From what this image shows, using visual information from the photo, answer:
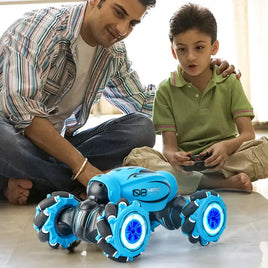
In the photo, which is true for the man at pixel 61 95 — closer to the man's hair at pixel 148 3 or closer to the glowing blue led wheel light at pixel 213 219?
the man's hair at pixel 148 3

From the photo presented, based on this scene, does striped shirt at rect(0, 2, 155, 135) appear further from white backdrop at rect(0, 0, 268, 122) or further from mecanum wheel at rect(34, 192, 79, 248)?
white backdrop at rect(0, 0, 268, 122)

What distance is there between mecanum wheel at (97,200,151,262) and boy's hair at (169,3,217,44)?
79cm

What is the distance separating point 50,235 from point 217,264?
333 mm

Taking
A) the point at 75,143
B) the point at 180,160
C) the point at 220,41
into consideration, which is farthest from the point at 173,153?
the point at 220,41

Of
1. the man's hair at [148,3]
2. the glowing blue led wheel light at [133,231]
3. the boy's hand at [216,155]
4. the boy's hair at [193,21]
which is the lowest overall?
the boy's hand at [216,155]

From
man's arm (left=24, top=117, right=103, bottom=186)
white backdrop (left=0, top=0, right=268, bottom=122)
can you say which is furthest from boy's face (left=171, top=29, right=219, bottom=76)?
white backdrop (left=0, top=0, right=268, bottom=122)

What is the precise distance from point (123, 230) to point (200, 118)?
31.7 inches

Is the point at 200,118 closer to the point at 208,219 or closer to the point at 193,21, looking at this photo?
the point at 193,21

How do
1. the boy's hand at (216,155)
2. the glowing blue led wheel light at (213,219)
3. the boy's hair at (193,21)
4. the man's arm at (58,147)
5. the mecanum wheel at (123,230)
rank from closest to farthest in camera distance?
the mecanum wheel at (123,230) < the glowing blue led wheel light at (213,219) < the man's arm at (58,147) < the boy's hand at (216,155) < the boy's hair at (193,21)

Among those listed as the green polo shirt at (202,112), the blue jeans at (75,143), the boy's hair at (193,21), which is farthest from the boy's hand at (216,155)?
the boy's hair at (193,21)

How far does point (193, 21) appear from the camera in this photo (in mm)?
1596

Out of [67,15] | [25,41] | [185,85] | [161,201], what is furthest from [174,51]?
[161,201]

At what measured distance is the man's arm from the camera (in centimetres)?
137

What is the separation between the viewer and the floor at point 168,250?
98cm
